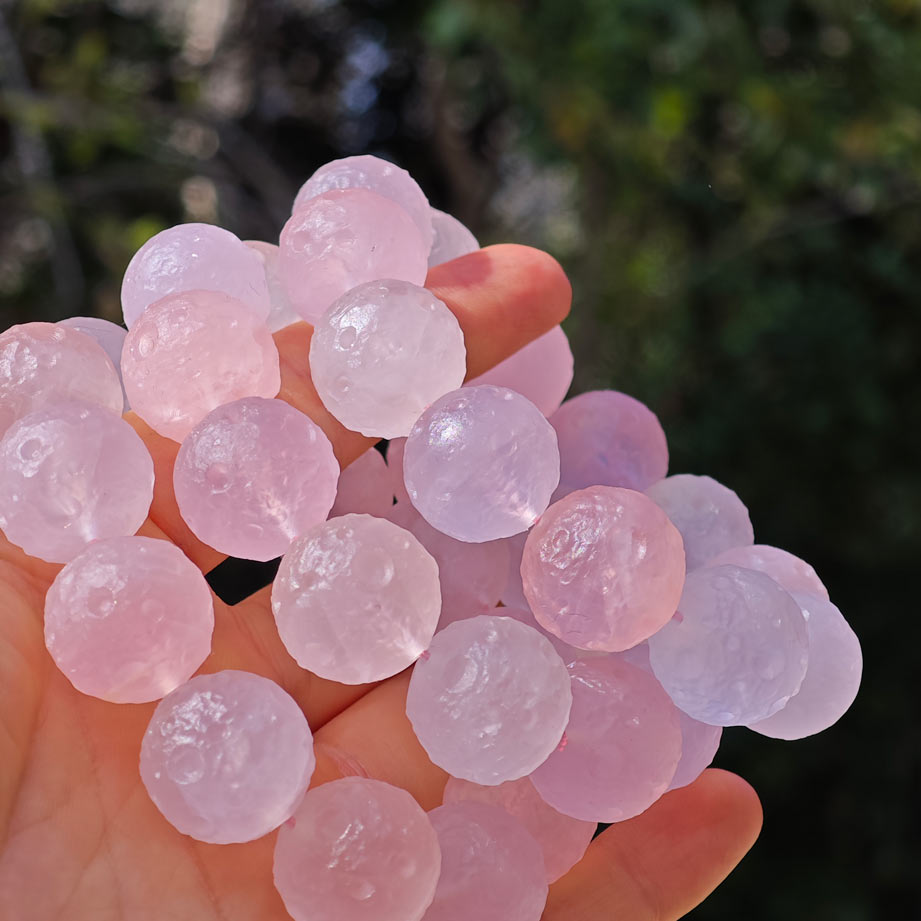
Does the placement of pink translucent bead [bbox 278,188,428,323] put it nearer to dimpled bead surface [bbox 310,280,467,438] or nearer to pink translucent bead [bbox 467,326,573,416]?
dimpled bead surface [bbox 310,280,467,438]

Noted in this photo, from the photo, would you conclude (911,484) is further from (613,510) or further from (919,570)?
(613,510)

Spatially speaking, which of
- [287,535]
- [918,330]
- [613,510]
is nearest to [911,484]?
[918,330]

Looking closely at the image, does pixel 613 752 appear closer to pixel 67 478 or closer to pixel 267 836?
pixel 267 836

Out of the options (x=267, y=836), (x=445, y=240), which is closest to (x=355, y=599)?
(x=267, y=836)

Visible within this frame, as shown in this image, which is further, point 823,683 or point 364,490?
point 364,490

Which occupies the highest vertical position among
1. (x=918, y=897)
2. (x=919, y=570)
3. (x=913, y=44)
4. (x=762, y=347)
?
(x=913, y=44)
